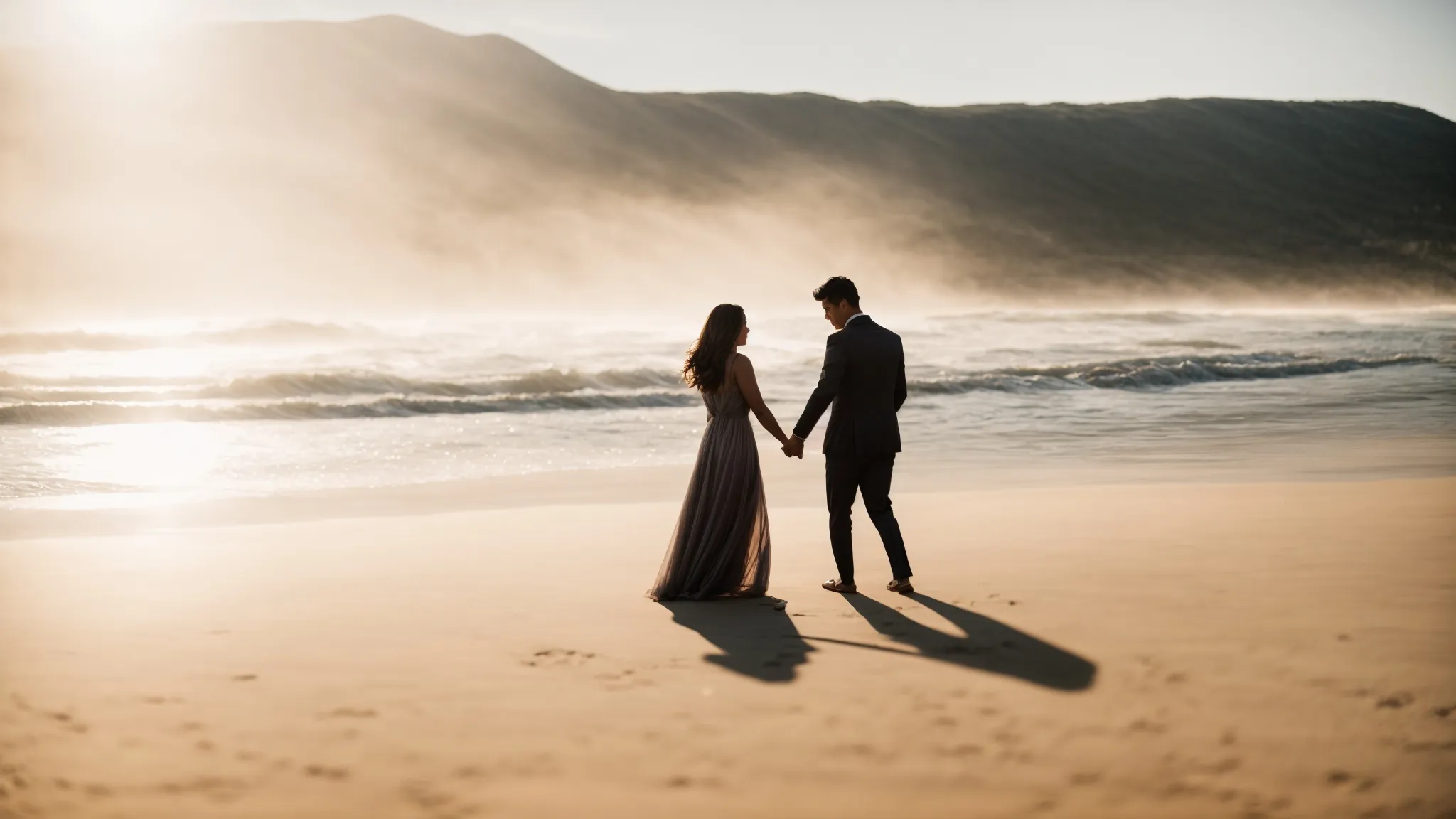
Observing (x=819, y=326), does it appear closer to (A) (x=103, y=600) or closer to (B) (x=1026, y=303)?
(B) (x=1026, y=303)

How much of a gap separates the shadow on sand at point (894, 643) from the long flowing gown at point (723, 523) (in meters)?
0.13

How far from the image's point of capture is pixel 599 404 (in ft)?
59.9

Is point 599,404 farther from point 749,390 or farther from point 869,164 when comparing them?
point 869,164

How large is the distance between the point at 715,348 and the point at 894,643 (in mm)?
1737

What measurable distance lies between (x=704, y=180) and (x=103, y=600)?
54.3 meters

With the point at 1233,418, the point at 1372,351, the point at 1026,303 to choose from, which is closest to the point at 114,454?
the point at 1233,418

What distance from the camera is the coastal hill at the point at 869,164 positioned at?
185 feet

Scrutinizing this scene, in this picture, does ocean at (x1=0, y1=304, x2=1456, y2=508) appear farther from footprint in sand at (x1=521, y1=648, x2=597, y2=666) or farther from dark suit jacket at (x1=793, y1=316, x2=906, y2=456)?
footprint in sand at (x1=521, y1=648, x2=597, y2=666)

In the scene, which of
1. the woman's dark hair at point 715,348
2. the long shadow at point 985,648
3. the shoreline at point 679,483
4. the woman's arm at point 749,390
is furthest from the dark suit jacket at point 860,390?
the shoreline at point 679,483

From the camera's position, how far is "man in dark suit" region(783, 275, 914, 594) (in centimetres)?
591

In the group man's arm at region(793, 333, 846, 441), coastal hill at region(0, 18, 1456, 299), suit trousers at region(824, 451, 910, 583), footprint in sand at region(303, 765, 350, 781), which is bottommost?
footprint in sand at region(303, 765, 350, 781)

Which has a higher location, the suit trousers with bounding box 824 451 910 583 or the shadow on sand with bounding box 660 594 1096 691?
the suit trousers with bounding box 824 451 910 583

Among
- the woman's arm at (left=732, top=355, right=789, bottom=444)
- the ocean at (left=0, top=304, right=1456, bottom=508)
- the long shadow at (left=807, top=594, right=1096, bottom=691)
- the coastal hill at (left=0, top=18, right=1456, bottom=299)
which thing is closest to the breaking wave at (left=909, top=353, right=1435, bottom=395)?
the ocean at (left=0, top=304, right=1456, bottom=508)

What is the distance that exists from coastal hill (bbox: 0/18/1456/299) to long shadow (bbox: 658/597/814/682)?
157 ft
